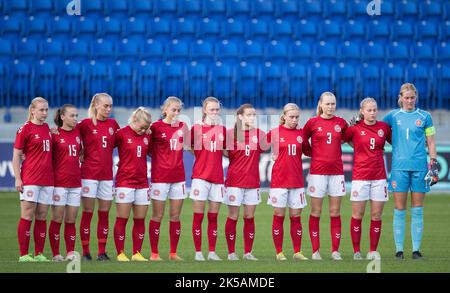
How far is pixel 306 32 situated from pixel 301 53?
0.68 metres

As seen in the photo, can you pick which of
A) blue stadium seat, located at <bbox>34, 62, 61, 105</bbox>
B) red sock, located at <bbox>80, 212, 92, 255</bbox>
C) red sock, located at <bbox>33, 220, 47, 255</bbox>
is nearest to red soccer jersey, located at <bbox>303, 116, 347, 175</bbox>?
red sock, located at <bbox>80, 212, 92, 255</bbox>

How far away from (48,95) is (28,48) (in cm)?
127

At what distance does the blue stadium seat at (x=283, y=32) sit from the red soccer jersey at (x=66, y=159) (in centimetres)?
1140

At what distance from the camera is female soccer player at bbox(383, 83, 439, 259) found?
398 inches

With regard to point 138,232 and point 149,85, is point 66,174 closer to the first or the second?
point 138,232

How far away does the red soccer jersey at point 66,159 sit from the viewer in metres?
9.78

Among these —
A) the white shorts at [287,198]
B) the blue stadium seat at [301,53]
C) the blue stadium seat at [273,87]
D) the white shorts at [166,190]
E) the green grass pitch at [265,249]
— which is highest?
the blue stadium seat at [301,53]

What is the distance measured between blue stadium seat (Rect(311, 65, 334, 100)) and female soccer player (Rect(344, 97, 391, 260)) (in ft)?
31.3

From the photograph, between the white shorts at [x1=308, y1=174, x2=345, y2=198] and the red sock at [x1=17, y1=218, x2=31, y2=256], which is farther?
the white shorts at [x1=308, y1=174, x2=345, y2=198]

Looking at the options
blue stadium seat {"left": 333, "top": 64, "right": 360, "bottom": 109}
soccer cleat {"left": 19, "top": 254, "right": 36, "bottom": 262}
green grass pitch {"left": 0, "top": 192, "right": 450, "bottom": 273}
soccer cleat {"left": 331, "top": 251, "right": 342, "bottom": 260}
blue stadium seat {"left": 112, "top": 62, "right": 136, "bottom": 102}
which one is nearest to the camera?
green grass pitch {"left": 0, "top": 192, "right": 450, "bottom": 273}

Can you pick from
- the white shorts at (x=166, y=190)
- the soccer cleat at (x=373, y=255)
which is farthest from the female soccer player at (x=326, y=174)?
the white shorts at (x=166, y=190)

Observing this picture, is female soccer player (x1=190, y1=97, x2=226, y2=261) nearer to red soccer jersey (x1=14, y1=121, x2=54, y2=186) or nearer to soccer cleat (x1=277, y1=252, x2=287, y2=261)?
soccer cleat (x1=277, y1=252, x2=287, y2=261)

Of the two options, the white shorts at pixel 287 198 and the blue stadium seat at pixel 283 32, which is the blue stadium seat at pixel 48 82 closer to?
the blue stadium seat at pixel 283 32
